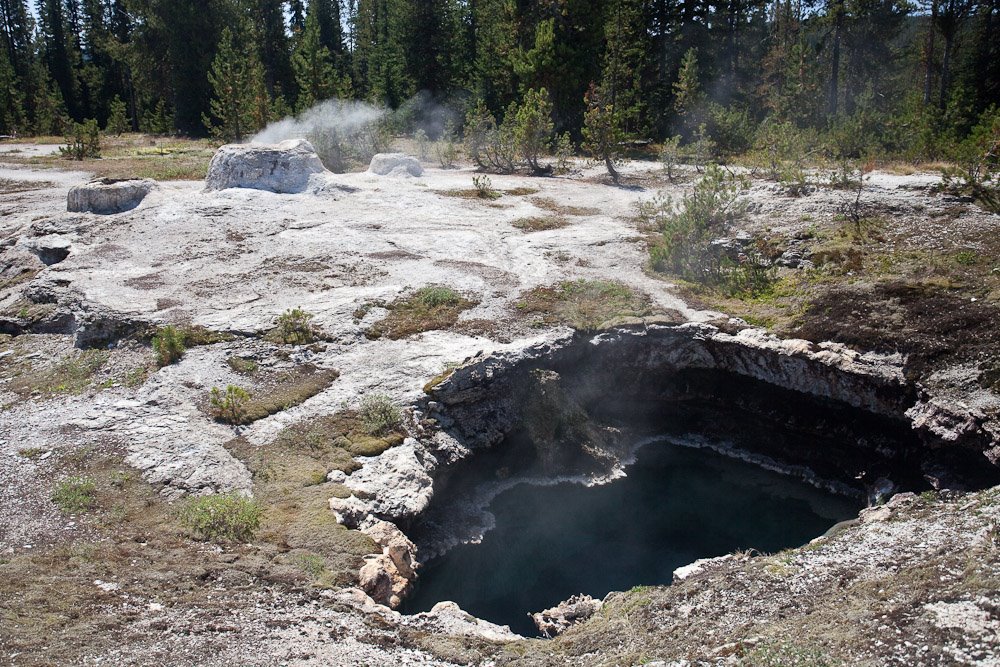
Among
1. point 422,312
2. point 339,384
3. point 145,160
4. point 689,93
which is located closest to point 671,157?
point 689,93

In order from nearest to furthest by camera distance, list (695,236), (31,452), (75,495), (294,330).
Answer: (75,495) < (31,452) < (294,330) < (695,236)

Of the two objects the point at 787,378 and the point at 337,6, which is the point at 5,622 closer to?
the point at 787,378

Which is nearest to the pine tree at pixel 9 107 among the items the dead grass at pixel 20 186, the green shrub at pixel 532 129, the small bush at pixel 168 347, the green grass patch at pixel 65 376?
the dead grass at pixel 20 186

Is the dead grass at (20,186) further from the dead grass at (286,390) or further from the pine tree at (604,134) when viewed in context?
the pine tree at (604,134)

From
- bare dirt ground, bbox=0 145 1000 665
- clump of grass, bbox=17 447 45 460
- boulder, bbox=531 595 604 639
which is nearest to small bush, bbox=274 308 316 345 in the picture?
bare dirt ground, bbox=0 145 1000 665

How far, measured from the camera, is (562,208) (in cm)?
3294

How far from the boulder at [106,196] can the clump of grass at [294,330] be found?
14.8 metres

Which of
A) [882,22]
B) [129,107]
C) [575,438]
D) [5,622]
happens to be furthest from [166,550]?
[129,107]

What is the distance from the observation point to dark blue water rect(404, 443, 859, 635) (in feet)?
53.7

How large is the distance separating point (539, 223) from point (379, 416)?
15.3 meters

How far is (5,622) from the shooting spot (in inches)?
398

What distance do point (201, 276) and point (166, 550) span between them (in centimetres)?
1441

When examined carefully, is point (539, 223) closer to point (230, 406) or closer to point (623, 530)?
point (623, 530)

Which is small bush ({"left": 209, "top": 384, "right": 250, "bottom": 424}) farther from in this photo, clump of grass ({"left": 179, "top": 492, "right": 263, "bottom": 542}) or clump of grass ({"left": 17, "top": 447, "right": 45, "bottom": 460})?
clump of grass ({"left": 17, "top": 447, "right": 45, "bottom": 460})
